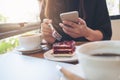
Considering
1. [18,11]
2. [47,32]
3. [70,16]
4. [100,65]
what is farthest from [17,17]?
[100,65]

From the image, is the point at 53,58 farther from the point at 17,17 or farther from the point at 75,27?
the point at 17,17

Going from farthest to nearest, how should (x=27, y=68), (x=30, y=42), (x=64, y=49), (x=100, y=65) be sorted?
(x=30, y=42) < (x=64, y=49) < (x=27, y=68) < (x=100, y=65)

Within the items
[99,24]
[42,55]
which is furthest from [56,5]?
[42,55]

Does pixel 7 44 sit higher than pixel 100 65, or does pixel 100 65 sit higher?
pixel 100 65

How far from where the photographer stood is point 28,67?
67 centimetres

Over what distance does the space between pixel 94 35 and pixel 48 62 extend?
42 cm

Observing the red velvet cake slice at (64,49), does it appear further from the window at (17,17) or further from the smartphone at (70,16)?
the window at (17,17)

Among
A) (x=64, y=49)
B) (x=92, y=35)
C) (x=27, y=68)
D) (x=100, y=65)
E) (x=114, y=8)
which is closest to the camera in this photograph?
(x=100, y=65)

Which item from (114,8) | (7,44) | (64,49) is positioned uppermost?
(114,8)

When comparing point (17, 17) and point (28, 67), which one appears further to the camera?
point (17, 17)

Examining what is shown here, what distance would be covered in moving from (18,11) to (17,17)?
0.06 meters

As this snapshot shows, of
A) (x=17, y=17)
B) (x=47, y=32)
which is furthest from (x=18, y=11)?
(x=47, y=32)

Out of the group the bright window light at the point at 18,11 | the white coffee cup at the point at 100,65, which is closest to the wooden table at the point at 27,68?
the white coffee cup at the point at 100,65

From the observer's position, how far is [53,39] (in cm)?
109
